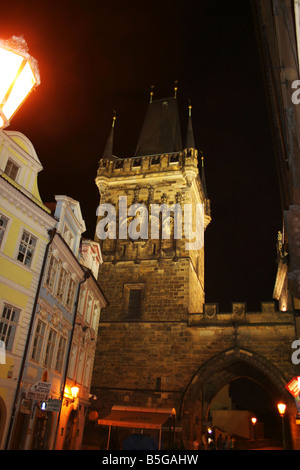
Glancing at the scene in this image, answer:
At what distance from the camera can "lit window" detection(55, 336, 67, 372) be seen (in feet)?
48.4

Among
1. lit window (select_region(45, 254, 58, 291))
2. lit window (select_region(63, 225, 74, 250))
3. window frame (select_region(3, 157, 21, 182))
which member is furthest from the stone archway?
window frame (select_region(3, 157, 21, 182))

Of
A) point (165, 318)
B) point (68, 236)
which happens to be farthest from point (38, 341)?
point (165, 318)

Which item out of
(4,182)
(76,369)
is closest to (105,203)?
(76,369)

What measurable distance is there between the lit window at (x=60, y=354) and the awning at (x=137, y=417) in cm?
457

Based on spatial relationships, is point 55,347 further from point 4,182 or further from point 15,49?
point 15,49

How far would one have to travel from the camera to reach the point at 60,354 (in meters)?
15.0

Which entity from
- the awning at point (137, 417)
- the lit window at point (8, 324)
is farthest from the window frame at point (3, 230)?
the awning at point (137, 417)

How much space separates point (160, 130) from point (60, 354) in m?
23.5

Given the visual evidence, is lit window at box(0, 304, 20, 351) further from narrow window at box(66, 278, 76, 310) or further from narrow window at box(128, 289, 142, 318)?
narrow window at box(128, 289, 142, 318)

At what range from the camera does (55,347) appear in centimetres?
1436

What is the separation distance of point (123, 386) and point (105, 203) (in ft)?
41.6

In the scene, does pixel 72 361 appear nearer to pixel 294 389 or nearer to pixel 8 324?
pixel 8 324

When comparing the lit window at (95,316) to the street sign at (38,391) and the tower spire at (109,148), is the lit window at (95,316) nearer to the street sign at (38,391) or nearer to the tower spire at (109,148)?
the street sign at (38,391)

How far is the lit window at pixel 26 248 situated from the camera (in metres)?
12.7
